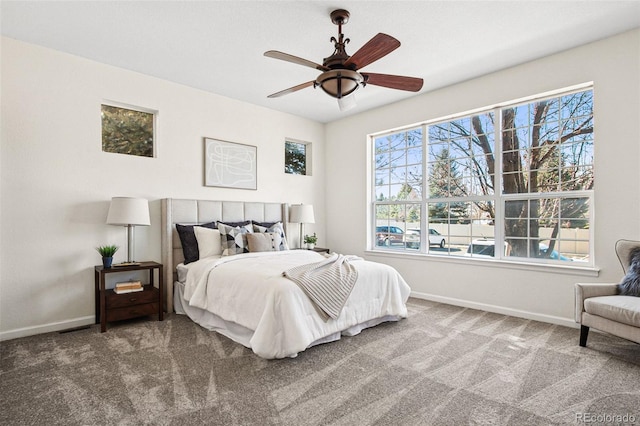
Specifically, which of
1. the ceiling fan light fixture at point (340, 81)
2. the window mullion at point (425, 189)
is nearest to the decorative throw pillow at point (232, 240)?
the ceiling fan light fixture at point (340, 81)

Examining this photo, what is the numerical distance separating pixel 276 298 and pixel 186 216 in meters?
2.12

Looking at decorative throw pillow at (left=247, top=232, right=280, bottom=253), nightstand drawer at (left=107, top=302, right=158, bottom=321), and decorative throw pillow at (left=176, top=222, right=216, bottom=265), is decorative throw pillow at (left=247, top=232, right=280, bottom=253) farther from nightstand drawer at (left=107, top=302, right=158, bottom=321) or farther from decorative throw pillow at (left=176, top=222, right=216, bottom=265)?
nightstand drawer at (left=107, top=302, right=158, bottom=321)

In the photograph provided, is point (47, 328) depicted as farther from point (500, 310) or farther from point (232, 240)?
point (500, 310)

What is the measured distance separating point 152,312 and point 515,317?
3924 millimetres

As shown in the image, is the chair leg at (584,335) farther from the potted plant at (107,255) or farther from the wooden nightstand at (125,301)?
the potted plant at (107,255)

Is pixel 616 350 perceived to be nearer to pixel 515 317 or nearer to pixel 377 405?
pixel 515 317

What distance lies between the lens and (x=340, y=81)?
261cm

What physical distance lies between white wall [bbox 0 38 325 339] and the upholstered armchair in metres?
4.24

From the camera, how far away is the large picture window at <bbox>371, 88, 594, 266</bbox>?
3561 millimetres

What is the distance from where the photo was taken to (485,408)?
1.98 m

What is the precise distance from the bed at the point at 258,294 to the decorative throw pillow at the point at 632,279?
72.6 inches

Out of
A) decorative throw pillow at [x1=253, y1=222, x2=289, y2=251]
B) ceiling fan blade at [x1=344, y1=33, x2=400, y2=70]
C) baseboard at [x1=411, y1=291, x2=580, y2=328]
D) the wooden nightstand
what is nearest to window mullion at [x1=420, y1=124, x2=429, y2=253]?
baseboard at [x1=411, y1=291, x2=580, y2=328]

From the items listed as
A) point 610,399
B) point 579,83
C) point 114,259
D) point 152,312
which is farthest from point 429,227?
point 114,259

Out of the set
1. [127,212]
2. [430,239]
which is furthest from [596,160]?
[127,212]
